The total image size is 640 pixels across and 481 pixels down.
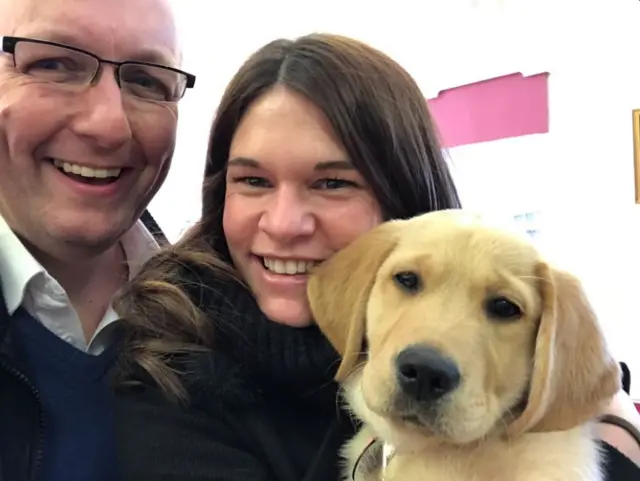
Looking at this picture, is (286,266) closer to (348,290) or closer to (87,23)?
(348,290)

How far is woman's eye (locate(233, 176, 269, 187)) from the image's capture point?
55.1 inches

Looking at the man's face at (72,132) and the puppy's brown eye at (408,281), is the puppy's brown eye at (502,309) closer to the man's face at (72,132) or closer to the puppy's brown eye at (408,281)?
the puppy's brown eye at (408,281)

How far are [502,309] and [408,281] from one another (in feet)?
0.53

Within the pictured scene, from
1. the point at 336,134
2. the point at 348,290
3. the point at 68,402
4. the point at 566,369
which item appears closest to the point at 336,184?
the point at 336,134

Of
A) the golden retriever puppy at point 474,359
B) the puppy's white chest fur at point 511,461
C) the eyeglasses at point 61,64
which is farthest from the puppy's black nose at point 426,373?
the eyeglasses at point 61,64

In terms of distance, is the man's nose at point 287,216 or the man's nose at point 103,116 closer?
the man's nose at point 287,216

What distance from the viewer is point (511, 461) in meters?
1.18

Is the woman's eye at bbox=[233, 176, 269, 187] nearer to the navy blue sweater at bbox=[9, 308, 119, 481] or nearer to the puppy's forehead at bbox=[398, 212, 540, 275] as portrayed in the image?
the puppy's forehead at bbox=[398, 212, 540, 275]

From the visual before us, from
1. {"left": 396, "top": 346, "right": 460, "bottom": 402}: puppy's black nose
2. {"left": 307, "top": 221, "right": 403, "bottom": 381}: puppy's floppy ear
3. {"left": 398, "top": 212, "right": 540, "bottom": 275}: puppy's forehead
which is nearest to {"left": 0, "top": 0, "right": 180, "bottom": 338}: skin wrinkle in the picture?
{"left": 307, "top": 221, "right": 403, "bottom": 381}: puppy's floppy ear

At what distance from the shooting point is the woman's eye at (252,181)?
140cm

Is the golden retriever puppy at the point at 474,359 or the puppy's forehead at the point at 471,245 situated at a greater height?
the puppy's forehead at the point at 471,245

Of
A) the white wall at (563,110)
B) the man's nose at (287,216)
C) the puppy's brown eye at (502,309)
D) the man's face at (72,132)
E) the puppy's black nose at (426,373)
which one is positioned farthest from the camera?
the white wall at (563,110)

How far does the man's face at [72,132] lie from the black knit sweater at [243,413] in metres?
0.32

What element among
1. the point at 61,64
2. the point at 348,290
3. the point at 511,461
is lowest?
the point at 511,461
